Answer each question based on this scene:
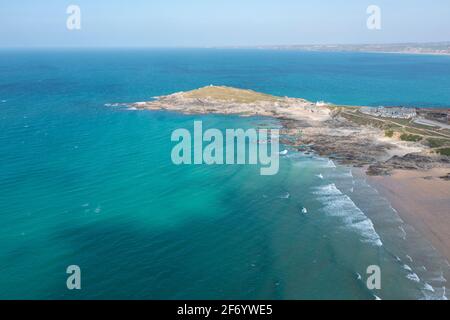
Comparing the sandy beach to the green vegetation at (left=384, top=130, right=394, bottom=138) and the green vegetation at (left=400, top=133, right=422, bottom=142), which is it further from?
the green vegetation at (left=384, top=130, right=394, bottom=138)

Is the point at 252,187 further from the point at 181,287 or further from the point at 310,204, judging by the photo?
the point at 181,287

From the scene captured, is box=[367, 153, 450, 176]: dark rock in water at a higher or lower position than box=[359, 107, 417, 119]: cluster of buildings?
lower

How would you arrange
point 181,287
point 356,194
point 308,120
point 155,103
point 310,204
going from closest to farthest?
1. point 181,287
2. point 310,204
3. point 356,194
4. point 308,120
5. point 155,103

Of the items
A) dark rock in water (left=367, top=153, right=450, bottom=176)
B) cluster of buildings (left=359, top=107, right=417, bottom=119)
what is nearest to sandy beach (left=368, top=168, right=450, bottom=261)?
dark rock in water (left=367, top=153, right=450, bottom=176)

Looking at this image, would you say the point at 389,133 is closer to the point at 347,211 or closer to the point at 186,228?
the point at 347,211

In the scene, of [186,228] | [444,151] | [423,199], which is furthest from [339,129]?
[186,228]

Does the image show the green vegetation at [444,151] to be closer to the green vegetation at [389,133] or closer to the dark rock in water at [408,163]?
the dark rock in water at [408,163]

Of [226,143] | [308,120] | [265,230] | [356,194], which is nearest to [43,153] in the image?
[226,143]

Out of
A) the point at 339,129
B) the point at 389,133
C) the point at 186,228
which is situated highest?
the point at 339,129
